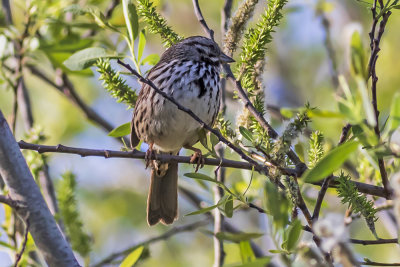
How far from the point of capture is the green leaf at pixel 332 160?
1.33 metres

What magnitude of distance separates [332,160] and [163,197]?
2.37 m

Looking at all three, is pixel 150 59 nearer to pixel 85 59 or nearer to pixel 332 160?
pixel 85 59

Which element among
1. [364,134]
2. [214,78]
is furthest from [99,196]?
[364,134]

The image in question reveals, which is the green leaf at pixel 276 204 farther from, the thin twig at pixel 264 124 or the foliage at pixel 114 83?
the foliage at pixel 114 83

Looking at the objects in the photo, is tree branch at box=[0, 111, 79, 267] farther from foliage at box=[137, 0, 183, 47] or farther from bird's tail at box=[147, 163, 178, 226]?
bird's tail at box=[147, 163, 178, 226]

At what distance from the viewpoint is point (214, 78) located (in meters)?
3.28

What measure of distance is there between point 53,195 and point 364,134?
89.5 inches

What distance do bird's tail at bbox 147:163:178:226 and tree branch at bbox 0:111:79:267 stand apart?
1.51 meters

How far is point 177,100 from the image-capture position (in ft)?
10.3

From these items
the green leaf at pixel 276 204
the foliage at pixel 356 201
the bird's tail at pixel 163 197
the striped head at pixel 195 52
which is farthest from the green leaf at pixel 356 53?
the bird's tail at pixel 163 197

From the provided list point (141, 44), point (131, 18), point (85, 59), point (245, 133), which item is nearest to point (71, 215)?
point (85, 59)

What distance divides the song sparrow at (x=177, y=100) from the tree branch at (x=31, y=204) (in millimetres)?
1148

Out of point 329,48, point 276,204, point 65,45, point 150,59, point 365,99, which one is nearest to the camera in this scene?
point 365,99

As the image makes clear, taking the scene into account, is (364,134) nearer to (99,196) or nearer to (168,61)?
(168,61)
